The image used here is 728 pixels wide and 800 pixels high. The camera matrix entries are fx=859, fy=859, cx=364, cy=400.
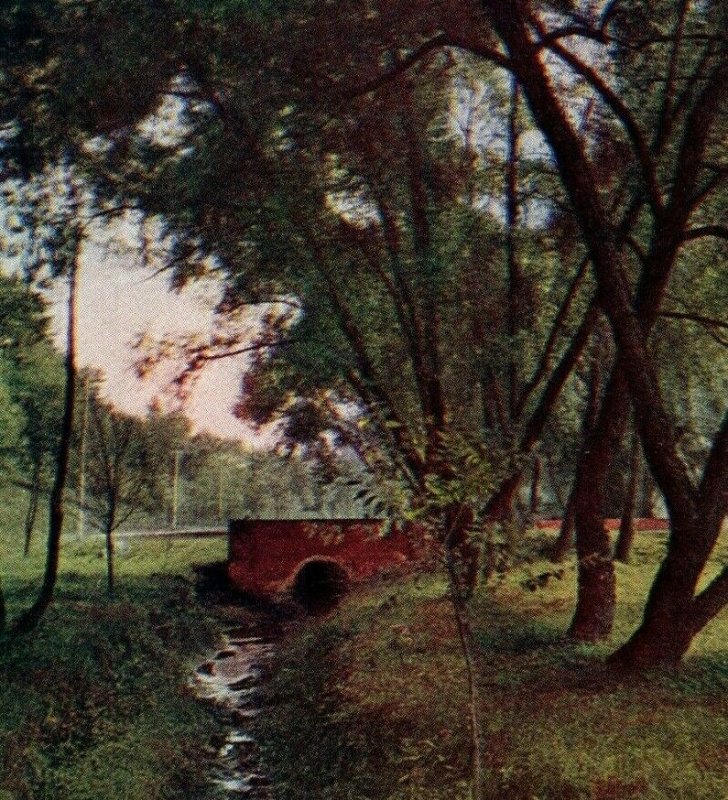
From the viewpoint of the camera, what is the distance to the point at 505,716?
1066 cm

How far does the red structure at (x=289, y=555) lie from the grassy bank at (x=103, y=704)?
7.63 meters

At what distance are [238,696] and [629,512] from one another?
33.0 feet

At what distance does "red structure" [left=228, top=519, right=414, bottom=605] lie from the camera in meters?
31.2

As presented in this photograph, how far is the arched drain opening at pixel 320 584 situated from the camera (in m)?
30.8

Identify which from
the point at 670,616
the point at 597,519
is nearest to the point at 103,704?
the point at 597,519

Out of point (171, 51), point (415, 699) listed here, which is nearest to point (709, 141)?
point (171, 51)

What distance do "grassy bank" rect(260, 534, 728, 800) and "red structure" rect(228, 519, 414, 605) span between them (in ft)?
45.9

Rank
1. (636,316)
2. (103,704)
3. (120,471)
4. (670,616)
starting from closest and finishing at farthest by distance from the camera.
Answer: (636,316), (670,616), (103,704), (120,471)

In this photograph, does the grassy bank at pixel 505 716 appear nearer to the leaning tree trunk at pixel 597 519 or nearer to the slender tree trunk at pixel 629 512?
the leaning tree trunk at pixel 597 519

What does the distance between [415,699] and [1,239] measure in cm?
1014

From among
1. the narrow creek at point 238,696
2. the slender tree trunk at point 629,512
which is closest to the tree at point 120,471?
the narrow creek at point 238,696

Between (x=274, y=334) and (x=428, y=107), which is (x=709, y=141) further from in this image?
(x=274, y=334)

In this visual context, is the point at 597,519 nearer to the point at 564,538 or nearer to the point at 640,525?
the point at 564,538

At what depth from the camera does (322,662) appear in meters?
17.0
